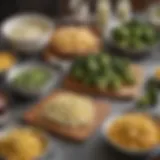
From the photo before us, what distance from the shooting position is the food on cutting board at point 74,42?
182 centimetres

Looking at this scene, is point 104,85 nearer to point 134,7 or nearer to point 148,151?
point 148,151

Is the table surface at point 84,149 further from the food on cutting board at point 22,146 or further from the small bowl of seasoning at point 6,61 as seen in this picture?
the small bowl of seasoning at point 6,61

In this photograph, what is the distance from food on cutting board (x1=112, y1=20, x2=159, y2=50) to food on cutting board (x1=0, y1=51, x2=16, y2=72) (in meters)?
0.36

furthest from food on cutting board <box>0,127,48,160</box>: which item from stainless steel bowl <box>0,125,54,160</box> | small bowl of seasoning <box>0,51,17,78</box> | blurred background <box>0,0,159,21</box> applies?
blurred background <box>0,0,159,21</box>

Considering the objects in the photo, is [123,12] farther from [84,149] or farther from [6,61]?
[84,149]

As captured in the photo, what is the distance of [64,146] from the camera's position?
1446 millimetres

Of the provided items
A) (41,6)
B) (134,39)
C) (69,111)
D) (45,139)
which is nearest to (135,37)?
(134,39)

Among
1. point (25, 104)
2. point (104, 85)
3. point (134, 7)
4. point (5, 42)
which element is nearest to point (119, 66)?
point (104, 85)

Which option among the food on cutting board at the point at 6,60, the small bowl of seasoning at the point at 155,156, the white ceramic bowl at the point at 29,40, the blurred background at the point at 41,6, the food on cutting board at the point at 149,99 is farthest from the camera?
the blurred background at the point at 41,6

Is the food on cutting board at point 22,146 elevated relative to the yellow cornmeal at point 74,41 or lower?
→ lower

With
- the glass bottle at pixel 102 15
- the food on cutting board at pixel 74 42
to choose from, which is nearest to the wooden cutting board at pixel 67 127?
the food on cutting board at pixel 74 42

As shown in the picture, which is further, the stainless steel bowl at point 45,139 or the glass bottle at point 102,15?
the glass bottle at point 102,15

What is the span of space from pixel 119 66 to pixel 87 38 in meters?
0.21

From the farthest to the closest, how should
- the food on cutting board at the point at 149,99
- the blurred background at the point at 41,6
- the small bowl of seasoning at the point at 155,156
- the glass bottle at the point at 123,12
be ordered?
the blurred background at the point at 41,6 < the glass bottle at the point at 123,12 < the food on cutting board at the point at 149,99 < the small bowl of seasoning at the point at 155,156
